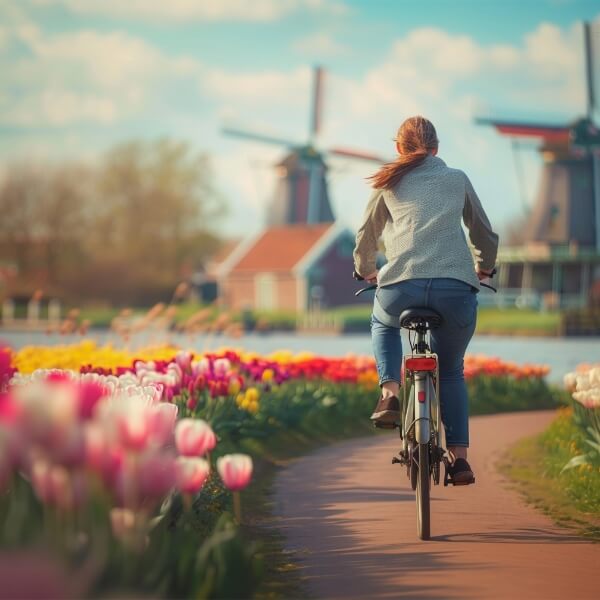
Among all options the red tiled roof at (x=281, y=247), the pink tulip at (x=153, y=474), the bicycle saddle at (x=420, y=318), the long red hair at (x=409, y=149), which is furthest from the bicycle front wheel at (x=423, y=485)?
the red tiled roof at (x=281, y=247)

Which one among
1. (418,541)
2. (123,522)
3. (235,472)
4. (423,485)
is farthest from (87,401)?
(418,541)

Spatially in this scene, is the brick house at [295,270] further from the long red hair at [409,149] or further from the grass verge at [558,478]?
the long red hair at [409,149]

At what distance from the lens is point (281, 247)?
48.7 meters

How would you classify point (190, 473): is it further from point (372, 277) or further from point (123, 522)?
point (372, 277)

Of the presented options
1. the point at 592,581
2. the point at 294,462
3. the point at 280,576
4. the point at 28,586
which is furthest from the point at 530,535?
the point at 28,586

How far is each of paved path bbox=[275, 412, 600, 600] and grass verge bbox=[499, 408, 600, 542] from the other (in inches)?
5.0

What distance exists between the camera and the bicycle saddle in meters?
4.47

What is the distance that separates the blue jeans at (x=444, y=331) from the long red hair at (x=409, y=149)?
0.47 m

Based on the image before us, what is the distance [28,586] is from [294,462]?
19.8 feet

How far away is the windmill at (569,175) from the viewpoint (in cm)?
4350

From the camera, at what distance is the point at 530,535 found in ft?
15.9

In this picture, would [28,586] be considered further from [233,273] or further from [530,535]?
[233,273]

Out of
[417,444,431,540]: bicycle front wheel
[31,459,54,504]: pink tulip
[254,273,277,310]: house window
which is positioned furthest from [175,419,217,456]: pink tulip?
[254,273,277,310]: house window

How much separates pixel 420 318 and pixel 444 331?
170mm
